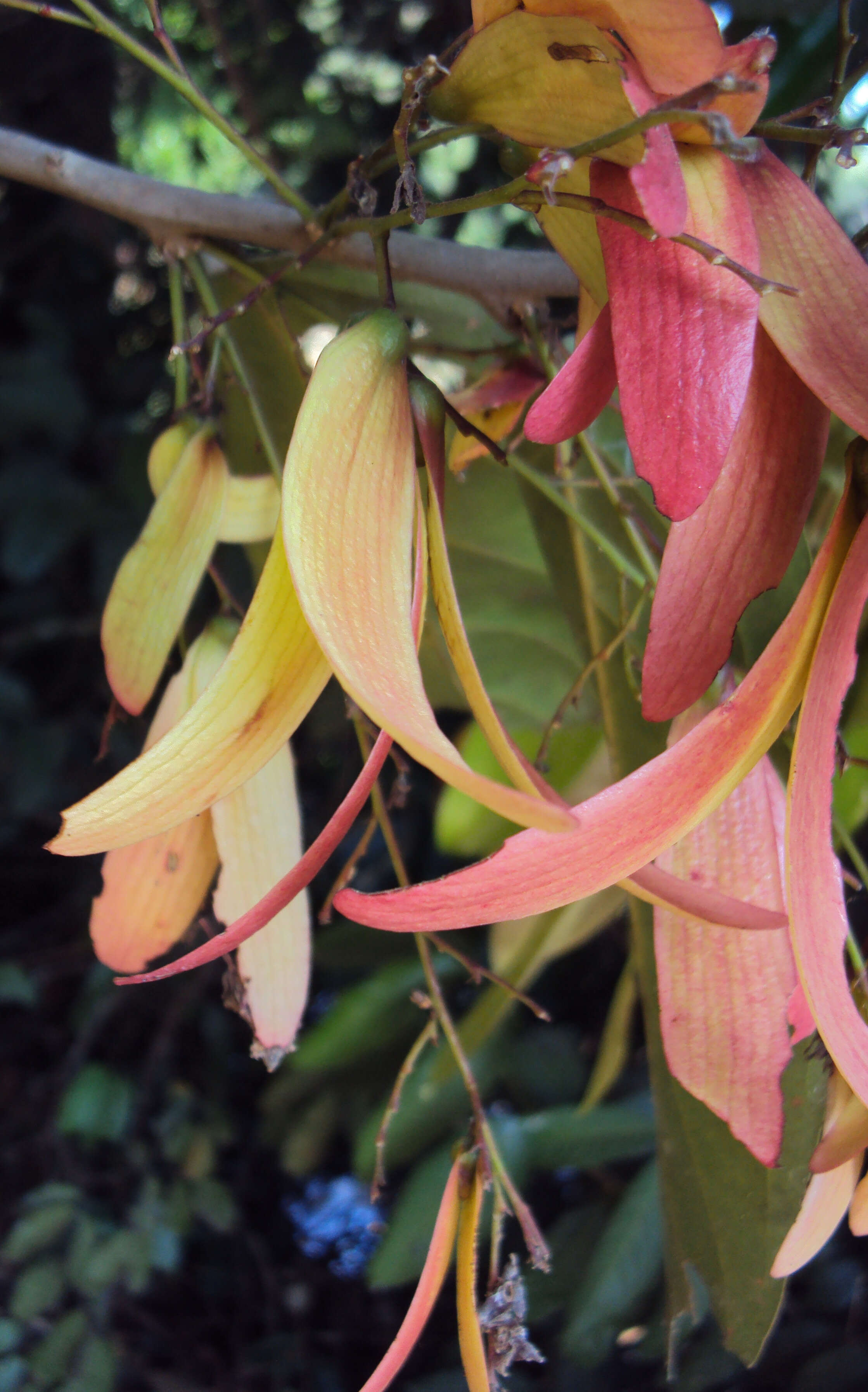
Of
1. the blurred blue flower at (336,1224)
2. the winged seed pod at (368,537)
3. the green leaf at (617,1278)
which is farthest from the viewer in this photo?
the blurred blue flower at (336,1224)

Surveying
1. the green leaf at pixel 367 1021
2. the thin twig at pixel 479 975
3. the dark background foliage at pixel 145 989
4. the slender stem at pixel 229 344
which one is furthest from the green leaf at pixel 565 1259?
the slender stem at pixel 229 344

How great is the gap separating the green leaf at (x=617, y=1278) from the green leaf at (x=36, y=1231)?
0.29m

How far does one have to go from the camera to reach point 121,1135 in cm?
65

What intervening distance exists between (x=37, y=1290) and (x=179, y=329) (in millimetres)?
548

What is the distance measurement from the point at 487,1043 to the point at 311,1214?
0.23 m

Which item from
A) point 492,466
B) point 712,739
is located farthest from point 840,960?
point 492,466

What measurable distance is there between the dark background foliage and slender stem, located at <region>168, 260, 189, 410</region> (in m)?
0.35

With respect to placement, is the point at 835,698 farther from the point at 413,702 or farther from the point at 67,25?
the point at 67,25

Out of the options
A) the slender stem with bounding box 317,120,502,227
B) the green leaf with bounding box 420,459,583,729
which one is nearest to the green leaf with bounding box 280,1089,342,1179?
the green leaf with bounding box 420,459,583,729

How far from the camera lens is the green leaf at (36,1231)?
0.58m

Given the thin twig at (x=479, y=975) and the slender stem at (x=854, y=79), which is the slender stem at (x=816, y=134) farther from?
the thin twig at (x=479, y=975)

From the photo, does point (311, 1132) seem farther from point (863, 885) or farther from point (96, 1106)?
point (863, 885)

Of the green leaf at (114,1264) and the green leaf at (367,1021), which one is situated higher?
the green leaf at (367,1021)

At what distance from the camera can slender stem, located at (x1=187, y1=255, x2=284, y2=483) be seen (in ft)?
0.75
